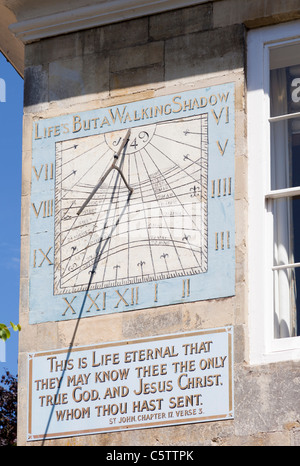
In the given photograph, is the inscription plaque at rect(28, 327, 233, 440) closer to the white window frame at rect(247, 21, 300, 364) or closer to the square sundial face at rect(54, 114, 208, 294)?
the white window frame at rect(247, 21, 300, 364)

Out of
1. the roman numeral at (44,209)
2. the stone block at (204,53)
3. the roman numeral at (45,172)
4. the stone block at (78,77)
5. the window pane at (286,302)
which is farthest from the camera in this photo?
the stone block at (78,77)

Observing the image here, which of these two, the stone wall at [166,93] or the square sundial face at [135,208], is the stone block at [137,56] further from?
the square sundial face at [135,208]

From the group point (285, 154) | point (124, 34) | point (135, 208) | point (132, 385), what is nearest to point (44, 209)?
point (135, 208)

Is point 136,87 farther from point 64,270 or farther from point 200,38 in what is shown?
point 64,270

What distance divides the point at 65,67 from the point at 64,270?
5.57 feet

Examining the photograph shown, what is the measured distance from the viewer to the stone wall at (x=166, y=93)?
1071 cm

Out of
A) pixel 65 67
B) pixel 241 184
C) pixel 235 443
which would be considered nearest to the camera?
pixel 235 443

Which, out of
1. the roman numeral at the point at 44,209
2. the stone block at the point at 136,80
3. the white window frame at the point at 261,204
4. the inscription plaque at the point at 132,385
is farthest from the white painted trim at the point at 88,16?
the inscription plaque at the point at 132,385

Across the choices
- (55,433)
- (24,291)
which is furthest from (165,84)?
(55,433)

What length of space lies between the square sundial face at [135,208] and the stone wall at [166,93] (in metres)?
0.08

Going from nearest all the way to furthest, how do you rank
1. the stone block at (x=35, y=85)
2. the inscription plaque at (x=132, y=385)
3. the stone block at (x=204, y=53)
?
1. the inscription plaque at (x=132, y=385)
2. the stone block at (x=204, y=53)
3. the stone block at (x=35, y=85)

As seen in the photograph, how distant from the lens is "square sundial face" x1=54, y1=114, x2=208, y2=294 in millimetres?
11430

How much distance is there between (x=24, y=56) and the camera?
12.9 m

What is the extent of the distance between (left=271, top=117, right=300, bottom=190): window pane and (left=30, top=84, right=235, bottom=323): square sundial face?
341mm
